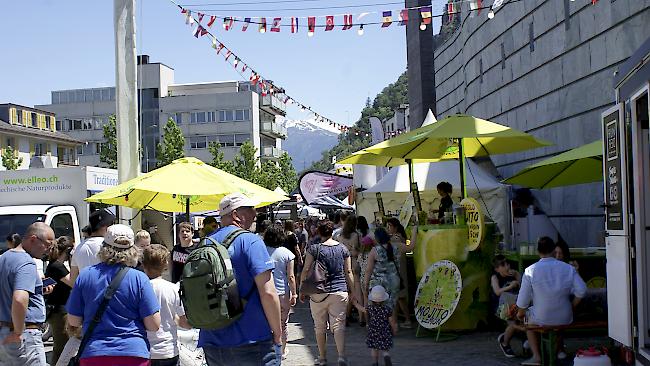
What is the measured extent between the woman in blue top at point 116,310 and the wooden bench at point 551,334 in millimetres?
5015

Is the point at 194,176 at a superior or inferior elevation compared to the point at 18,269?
superior

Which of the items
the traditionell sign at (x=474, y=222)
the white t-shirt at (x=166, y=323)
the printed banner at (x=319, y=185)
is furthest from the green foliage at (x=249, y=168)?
the white t-shirt at (x=166, y=323)

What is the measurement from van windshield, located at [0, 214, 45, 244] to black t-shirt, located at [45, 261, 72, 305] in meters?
4.48

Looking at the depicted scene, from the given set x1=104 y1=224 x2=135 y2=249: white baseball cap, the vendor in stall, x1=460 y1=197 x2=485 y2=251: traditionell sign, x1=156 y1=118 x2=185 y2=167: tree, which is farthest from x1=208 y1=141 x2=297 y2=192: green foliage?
x1=104 y1=224 x2=135 y2=249: white baseball cap

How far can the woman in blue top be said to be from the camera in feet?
16.9

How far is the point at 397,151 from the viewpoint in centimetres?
1316

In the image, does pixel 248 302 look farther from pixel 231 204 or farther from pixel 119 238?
pixel 119 238

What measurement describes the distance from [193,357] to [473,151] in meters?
7.85

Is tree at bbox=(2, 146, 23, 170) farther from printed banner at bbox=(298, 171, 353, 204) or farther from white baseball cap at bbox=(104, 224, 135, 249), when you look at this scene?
white baseball cap at bbox=(104, 224, 135, 249)

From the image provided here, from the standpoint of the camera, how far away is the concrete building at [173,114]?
3438 inches

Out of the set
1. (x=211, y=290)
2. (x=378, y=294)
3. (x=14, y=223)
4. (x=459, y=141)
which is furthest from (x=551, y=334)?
(x=14, y=223)

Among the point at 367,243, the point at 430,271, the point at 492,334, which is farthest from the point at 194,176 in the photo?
the point at 492,334

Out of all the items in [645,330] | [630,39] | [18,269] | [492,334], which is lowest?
[492,334]

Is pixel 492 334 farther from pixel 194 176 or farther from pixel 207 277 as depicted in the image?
pixel 207 277
